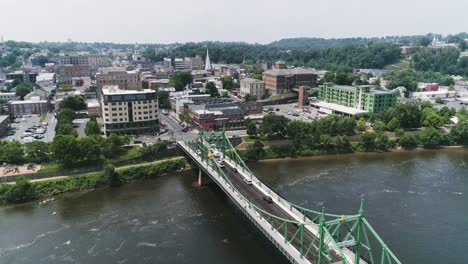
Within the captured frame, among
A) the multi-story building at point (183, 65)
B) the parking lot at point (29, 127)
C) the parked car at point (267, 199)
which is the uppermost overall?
the multi-story building at point (183, 65)

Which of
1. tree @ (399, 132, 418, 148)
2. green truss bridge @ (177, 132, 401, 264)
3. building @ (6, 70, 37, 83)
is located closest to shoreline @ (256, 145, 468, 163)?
→ tree @ (399, 132, 418, 148)

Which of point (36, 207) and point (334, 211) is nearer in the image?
point (334, 211)

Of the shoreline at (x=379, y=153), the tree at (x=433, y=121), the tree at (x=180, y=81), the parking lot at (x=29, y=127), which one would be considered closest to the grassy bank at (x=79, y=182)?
the shoreline at (x=379, y=153)

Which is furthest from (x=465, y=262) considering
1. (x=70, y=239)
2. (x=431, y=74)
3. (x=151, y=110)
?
(x=431, y=74)

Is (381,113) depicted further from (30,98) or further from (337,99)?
(30,98)

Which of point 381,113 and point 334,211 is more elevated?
point 381,113

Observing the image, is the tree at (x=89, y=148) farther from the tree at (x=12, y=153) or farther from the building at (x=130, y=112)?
the building at (x=130, y=112)
